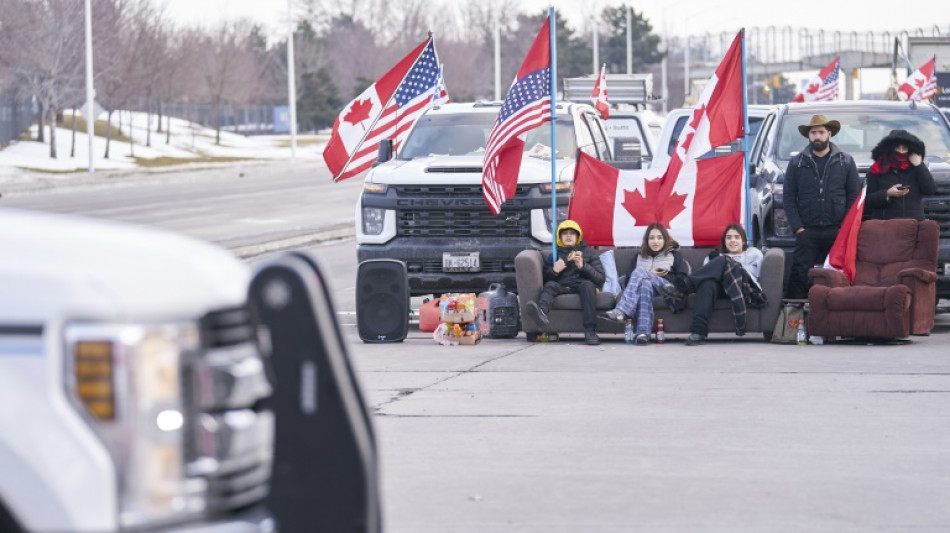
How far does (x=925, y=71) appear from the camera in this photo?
36.2 m

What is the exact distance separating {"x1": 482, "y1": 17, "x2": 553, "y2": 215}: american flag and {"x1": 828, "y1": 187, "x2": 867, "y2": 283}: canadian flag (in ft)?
10.3

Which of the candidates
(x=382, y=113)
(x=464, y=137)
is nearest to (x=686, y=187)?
(x=464, y=137)

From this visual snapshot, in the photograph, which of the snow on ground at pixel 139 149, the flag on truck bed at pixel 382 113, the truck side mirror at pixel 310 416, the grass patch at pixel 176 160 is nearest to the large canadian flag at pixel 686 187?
the flag on truck bed at pixel 382 113

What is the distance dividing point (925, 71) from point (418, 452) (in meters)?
29.4

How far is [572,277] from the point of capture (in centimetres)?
1527

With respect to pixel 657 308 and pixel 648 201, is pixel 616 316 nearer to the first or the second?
pixel 657 308

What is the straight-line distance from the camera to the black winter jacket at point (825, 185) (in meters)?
15.5

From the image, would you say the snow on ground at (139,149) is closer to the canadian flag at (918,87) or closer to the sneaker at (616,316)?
the canadian flag at (918,87)

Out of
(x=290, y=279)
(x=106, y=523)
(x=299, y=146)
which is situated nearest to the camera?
(x=106, y=523)

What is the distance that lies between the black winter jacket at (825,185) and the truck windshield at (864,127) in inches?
67.7

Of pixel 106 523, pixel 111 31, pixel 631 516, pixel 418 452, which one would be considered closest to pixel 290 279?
pixel 106 523

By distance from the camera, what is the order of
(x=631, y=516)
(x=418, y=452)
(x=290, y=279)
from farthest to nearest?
(x=418, y=452)
(x=631, y=516)
(x=290, y=279)

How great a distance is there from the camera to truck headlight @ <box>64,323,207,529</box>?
144 inches

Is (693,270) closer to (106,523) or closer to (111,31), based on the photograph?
(106,523)
